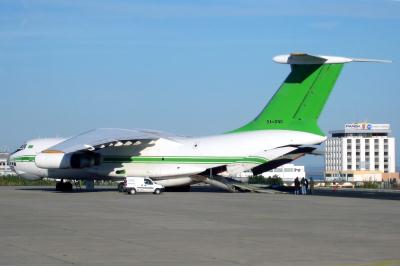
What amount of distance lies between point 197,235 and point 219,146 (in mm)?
24636

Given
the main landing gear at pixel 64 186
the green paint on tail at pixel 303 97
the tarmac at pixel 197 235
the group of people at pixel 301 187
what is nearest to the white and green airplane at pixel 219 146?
the green paint on tail at pixel 303 97

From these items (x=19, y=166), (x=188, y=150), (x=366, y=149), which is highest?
(x=366, y=149)

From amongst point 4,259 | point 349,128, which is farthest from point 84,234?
A: point 349,128

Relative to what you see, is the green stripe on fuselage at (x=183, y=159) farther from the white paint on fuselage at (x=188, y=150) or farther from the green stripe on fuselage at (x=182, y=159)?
the white paint on fuselage at (x=188, y=150)

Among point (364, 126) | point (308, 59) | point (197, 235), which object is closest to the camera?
point (197, 235)

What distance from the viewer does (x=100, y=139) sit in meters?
41.4

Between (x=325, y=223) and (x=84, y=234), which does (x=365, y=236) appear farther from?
(x=84, y=234)

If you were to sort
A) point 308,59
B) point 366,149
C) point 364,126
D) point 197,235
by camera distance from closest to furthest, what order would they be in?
1. point 197,235
2. point 308,59
3. point 364,126
4. point 366,149

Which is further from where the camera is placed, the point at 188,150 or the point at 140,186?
the point at 188,150

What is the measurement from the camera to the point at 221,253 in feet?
48.1

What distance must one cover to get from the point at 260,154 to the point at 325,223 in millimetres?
19673

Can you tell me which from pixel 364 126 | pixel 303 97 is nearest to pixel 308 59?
pixel 303 97

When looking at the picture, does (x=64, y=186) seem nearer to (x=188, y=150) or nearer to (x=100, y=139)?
(x=100, y=139)

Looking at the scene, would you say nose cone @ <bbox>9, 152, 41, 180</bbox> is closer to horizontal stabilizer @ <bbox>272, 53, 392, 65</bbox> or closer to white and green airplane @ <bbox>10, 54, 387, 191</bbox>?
white and green airplane @ <bbox>10, 54, 387, 191</bbox>
